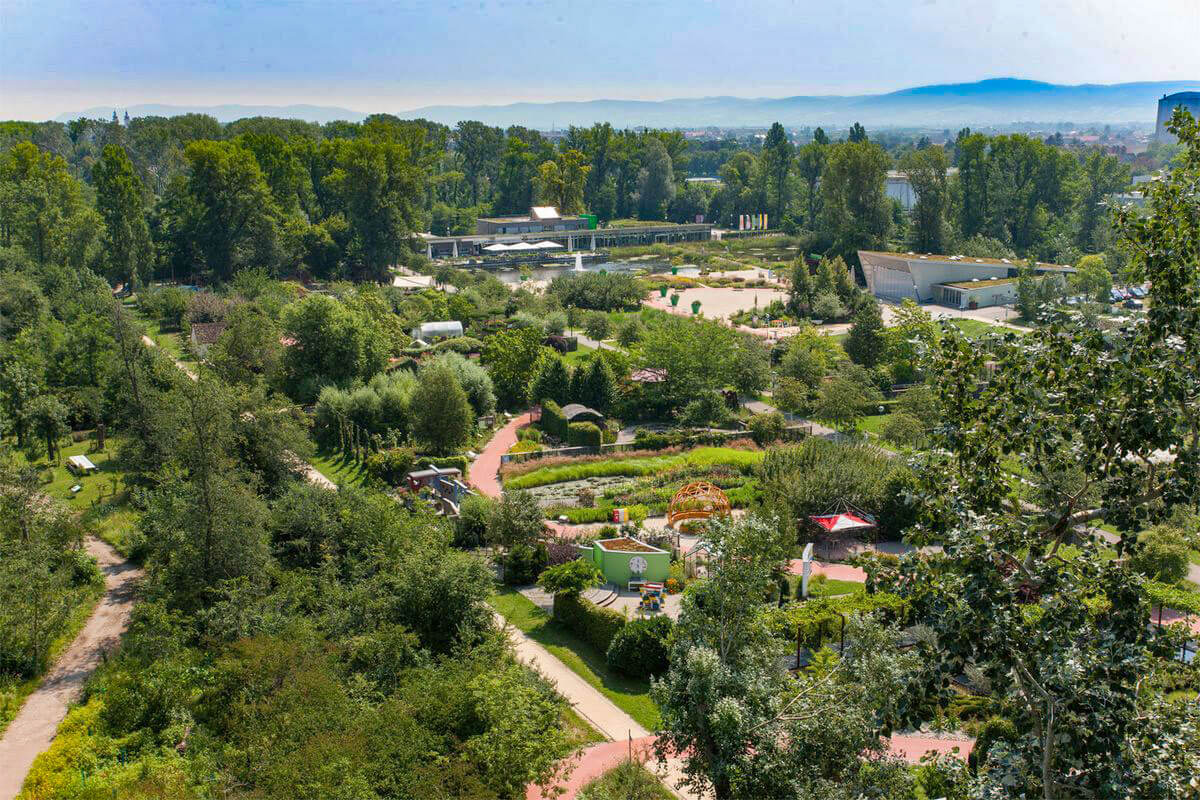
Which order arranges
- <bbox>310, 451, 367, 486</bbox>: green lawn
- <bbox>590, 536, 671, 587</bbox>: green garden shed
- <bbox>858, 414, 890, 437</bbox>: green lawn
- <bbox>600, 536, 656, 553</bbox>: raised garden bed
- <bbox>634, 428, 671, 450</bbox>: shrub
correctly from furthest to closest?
<bbox>858, 414, 890, 437</bbox>: green lawn, <bbox>634, 428, 671, 450</bbox>: shrub, <bbox>310, 451, 367, 486</bbox>: green lawn, <bbox>600, 536, 656, 553</bbox>: raised garden bed, <bbox>590, 536, 671, 587</bbox>: green garden shed

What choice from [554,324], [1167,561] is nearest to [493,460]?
[554,324]

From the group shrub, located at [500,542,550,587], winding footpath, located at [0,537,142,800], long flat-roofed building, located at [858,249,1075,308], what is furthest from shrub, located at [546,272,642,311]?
winding footpath, located at [0,537,142,800]

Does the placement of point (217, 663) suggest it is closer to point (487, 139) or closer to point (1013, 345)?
point (1013, 345)

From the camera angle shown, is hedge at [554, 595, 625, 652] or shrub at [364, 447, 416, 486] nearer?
hedge at [554, 595, 625, 652]

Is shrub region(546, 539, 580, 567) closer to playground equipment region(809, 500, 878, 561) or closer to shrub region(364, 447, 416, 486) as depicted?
playground equipment region(809, 500, 878, 561)

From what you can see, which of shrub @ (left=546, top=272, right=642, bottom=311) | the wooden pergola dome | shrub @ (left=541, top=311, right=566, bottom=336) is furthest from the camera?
shrub @ (left=546, top=272, right=642, bottom=311)

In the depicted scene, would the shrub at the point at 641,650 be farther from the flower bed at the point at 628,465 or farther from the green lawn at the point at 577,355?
the green lawn at the point at 577,355

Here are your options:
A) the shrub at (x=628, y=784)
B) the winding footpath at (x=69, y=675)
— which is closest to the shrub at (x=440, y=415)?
the winding footpath at (x=69, y=675)
